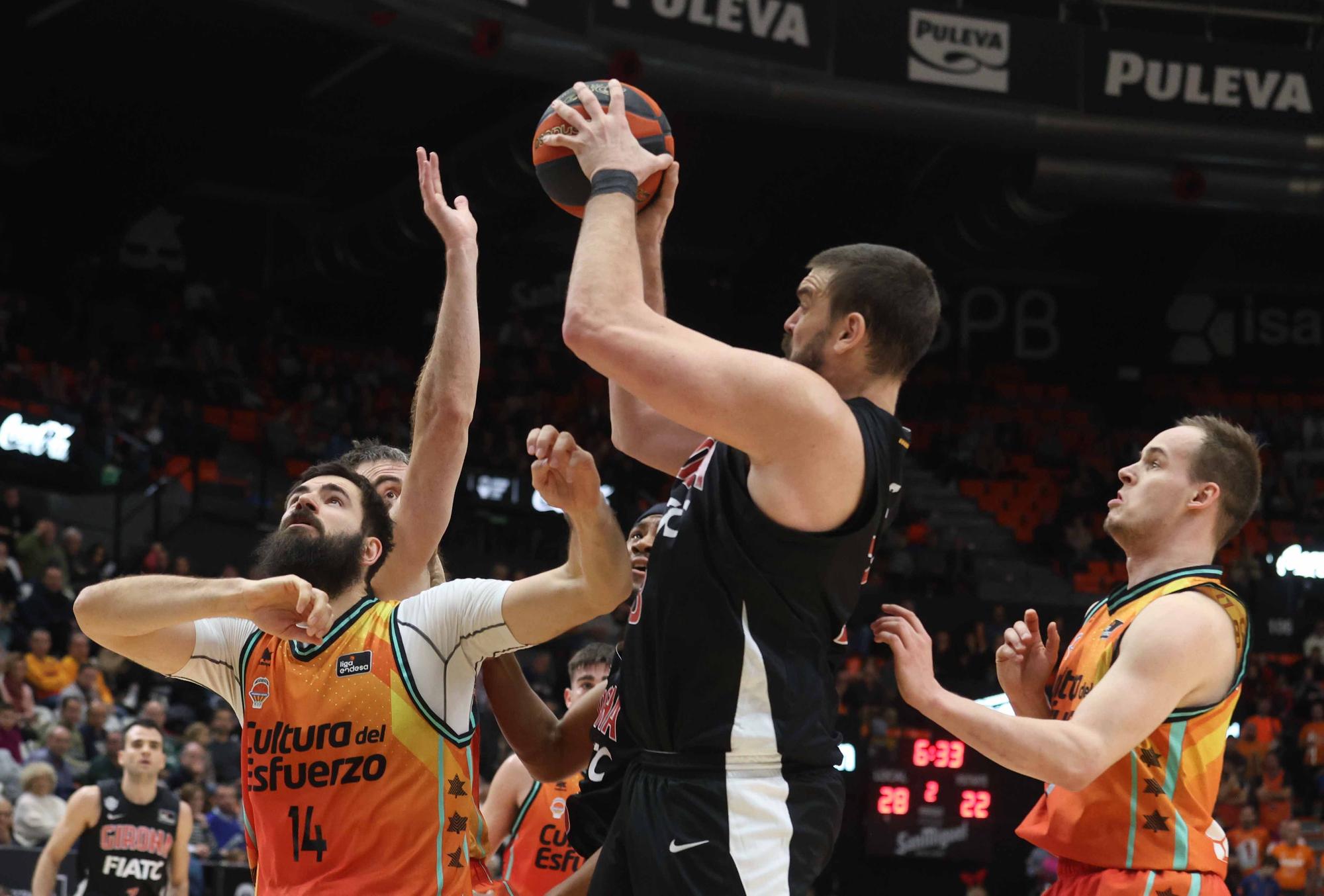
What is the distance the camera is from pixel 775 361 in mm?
2998

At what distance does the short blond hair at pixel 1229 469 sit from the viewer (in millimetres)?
4066

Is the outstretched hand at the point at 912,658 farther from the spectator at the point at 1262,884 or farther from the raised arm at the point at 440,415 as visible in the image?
the spectator at the point at 1262,884

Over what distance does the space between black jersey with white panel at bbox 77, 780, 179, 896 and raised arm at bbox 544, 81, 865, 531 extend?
23.1ft

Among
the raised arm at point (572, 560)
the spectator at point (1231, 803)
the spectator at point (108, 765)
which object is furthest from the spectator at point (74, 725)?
the spectator at point (1231, 803)

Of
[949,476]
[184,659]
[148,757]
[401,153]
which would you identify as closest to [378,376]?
[401,153]

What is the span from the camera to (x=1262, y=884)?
14969 mm

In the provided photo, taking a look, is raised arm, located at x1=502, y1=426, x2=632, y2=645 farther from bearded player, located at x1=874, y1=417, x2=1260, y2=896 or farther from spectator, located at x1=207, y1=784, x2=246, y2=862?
spectator, located at x1=207, y1=784, x2=246, y2=862

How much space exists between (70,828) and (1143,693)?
7082 mm

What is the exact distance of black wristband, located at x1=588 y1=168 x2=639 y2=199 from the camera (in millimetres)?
3152

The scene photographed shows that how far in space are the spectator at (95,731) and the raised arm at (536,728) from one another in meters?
8.69

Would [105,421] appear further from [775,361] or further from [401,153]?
[775,361]

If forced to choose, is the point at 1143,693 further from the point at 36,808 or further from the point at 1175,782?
the point at 36,808

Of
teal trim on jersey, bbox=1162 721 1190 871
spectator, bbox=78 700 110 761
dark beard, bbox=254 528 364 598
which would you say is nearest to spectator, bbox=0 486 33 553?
spectator, bbox=78 700 110 761

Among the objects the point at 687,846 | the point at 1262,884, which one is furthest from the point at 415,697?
the point at 1262,884
